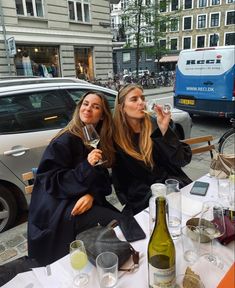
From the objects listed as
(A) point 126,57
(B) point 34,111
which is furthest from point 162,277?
(A) point 126,57

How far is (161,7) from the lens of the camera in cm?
1964

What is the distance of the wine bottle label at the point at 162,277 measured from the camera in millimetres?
1031

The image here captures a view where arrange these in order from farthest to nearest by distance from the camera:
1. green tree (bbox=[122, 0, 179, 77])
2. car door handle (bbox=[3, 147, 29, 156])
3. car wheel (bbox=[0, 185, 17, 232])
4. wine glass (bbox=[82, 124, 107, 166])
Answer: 1. green tree (bbox=[122, 0, 179, 77])
2. car wheel (bbox=[0, 185, 17, 232])
3. car door handle (bbox=[3, 147, 29, 156])
4. wine glass (bbox=[82, 124, 107, 166])

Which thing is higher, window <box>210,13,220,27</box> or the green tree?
window <box>210,13,220,27</box>

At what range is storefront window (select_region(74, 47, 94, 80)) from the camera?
16562 mm

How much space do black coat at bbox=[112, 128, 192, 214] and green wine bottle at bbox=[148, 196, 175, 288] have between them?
1069 mm

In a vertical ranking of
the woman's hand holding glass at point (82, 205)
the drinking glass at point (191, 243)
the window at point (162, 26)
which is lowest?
the woman's hand holding glass at point (82, 205)

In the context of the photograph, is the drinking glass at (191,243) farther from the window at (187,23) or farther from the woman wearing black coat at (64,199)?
the window at (187,23)

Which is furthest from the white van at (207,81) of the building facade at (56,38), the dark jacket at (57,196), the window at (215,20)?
the window at (215,20)

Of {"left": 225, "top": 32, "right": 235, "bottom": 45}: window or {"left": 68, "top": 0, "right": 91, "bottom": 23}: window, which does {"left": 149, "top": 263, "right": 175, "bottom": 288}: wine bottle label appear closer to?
{"left": 68, "top": 0, "right": 91, "bottom": 23}: window

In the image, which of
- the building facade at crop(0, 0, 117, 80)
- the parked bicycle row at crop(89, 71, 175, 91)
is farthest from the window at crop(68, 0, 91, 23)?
the parked bicycle row at crop(89, 71, 175, 91)

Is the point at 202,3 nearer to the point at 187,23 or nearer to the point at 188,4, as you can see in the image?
the point at 188,4

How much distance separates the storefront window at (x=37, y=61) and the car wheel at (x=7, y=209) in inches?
481

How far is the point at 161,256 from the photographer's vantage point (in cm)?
111
